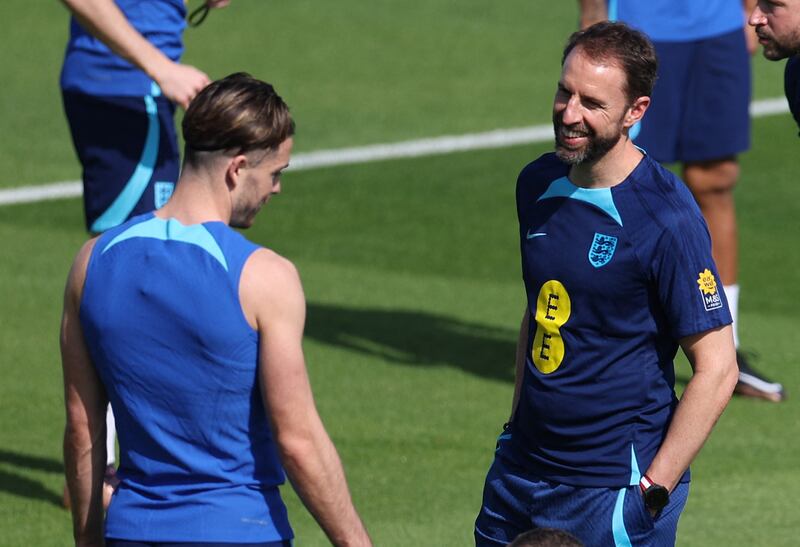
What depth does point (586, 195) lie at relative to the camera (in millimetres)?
4840

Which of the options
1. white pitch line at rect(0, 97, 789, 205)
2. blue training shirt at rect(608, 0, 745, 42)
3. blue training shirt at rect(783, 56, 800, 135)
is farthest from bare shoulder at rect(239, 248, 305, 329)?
white pitch line at rect(0, 97, 789, 205)

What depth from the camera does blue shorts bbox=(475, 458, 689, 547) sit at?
15.7 feet

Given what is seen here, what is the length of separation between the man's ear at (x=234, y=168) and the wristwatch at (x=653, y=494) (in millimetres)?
1460

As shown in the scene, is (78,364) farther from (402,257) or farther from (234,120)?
(402,257)

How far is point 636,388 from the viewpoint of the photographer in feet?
15.7

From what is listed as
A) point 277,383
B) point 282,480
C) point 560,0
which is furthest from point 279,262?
point 560,0

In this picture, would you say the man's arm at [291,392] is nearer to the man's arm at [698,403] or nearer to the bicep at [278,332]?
the bicep at [278,332]

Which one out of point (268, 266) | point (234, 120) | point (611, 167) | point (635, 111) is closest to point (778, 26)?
point (635, 111)

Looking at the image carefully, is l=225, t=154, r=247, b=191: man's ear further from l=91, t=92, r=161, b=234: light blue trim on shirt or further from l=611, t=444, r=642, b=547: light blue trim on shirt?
l=91, t=92, r=161, b=234: light blue trim on shirt

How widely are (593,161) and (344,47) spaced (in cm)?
1488

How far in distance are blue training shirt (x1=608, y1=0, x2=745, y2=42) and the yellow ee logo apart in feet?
14.7

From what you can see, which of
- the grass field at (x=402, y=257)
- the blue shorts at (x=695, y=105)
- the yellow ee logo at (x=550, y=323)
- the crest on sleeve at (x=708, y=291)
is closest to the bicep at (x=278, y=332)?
the yellow ee logo at (x=550, y=323)

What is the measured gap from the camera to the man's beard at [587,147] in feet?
15.6

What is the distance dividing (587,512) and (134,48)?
9.86ft
